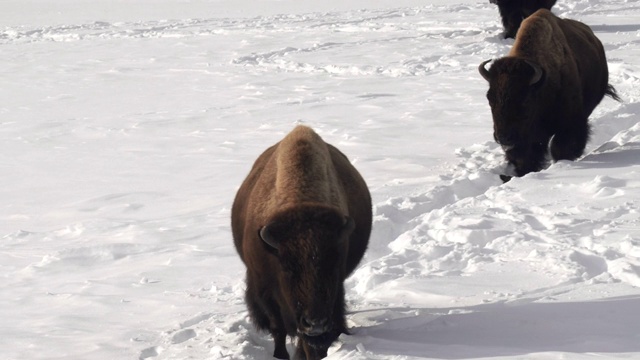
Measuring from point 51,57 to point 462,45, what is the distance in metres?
8.46

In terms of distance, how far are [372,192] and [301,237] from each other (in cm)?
401

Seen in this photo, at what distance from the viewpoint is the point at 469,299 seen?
4.88m

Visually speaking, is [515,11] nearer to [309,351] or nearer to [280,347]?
[280,347]

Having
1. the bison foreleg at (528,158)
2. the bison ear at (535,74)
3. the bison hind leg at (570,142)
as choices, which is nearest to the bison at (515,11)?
the bison hind leg at (570,142)

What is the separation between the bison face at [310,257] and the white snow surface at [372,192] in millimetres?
275

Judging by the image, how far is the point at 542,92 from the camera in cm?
762

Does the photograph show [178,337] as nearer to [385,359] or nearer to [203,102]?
[385,359]

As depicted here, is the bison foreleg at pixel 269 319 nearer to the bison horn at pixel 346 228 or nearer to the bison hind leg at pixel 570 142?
the bison horn at pixel 346 228

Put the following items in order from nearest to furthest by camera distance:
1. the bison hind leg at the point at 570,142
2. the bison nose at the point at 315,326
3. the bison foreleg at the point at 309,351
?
the bison nose at the point at 315,326 < the bison foreleg at the point at 309,351 < the bison hind leg at the point at 570,142

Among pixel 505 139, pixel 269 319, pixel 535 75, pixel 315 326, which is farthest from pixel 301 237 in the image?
pixel 535 75

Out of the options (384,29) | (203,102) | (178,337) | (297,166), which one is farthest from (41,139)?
(384,29)

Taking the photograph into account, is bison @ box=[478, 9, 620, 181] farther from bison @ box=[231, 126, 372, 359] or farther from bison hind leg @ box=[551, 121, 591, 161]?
bison @ box=[231, 126, 372, 359]

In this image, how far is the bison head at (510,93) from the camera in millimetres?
7281

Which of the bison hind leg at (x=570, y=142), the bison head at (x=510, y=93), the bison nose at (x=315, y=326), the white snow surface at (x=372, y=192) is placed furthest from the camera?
the bison hind leg at (x=570, y=142)
